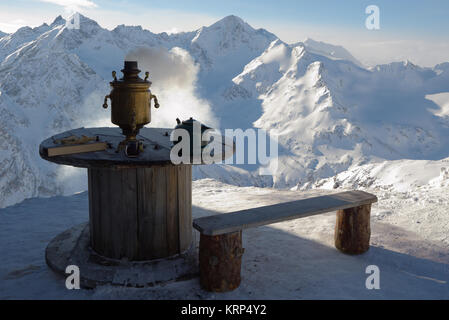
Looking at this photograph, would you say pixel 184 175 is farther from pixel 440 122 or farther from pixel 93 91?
pixel 93 91

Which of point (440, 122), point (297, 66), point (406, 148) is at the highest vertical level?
point (297, 66)

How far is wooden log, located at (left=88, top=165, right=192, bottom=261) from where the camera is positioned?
12.6ft

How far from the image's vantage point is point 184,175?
412cm

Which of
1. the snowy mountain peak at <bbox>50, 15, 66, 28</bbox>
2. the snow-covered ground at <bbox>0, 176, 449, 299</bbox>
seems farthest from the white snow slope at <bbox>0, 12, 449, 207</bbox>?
the snow-covered ground at <bbox>0, 176, 449, 299</bbox>

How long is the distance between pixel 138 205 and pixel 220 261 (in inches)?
38.0

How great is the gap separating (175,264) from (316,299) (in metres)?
1.39

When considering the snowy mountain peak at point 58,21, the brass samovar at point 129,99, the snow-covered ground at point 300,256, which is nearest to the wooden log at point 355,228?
the snow-covered ground at point 300,256

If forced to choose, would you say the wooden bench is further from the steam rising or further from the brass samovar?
the steam rising

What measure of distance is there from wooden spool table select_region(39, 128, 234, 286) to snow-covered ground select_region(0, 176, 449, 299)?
0.27 meters

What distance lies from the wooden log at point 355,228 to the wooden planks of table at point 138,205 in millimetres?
1583

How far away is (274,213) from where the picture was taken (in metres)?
3.90

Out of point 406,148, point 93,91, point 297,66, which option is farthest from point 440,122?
point 93,91

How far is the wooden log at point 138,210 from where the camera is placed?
384 cm

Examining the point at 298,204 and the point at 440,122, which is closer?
the point at 298,204
